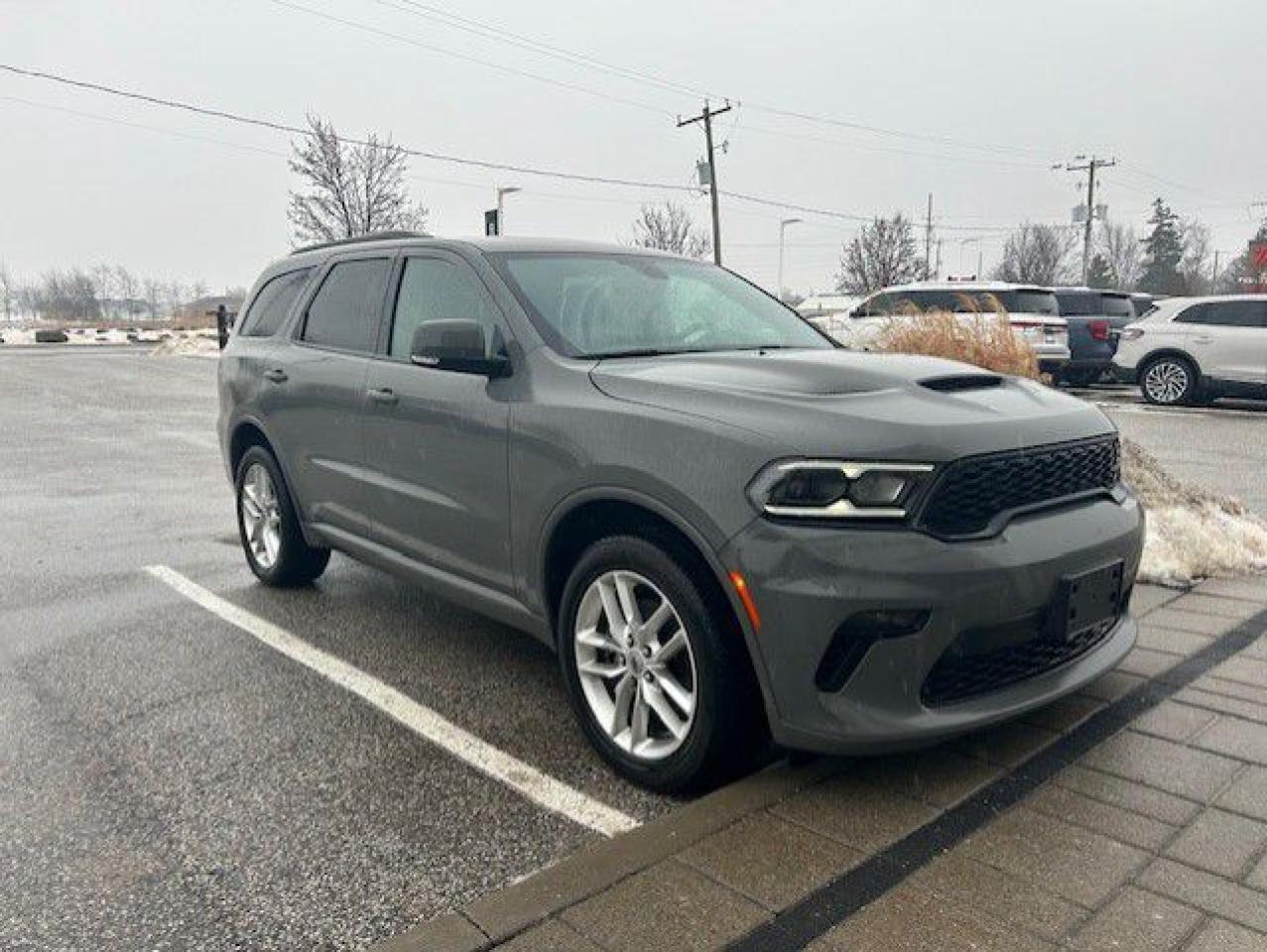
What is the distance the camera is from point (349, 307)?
14.7 ft

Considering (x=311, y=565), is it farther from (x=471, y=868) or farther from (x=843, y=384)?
(x=843, y=384)

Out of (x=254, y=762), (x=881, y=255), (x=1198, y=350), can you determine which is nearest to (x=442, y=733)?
(x=254, y=762)

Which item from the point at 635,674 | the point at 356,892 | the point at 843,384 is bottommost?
the point at 356,892

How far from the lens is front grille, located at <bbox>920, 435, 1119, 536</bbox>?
2.55 m

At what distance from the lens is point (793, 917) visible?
7.45 feet

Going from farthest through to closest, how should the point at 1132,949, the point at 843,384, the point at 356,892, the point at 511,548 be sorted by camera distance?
the point at 511,548, the point at 843,384, the point at 356,892, the point at 1132,949

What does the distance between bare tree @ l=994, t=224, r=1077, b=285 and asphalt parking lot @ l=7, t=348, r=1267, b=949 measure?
6549 centimetres

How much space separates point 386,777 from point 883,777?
152 centimetres

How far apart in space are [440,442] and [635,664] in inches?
47.3

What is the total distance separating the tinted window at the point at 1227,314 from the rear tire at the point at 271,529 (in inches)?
512

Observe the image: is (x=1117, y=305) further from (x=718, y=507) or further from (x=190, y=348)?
(x=190, y=348)

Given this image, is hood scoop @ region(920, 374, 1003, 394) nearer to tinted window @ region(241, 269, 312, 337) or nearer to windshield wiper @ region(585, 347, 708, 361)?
windshield wiper @ region(585, 347, 708, 361)

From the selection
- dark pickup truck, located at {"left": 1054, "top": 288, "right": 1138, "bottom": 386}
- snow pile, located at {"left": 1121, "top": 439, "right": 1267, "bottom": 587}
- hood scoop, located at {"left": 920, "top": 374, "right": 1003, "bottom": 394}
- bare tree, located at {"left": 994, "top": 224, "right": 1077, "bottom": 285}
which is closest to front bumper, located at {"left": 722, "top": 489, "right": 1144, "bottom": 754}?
hood scoop, located at {"left": 920, "top": 374, "right": 1003, "bottom": 394}

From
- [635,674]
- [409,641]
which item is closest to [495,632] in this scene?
[409,641]
